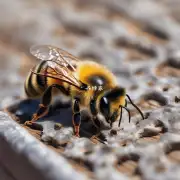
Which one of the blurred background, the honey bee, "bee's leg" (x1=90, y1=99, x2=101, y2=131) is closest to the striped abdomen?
the honey bee

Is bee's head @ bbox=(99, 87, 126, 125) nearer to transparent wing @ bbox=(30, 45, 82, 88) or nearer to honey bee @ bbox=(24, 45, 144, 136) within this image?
honey bee @ bbox=(24, 45, 144, 136)

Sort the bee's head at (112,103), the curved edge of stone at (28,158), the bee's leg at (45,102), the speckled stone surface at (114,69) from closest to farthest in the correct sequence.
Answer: the curved edge of stone at (28,158)
the speckled stone surface at (114,69)
the bee's head at (112,103)
the bee's leg at (45,102)

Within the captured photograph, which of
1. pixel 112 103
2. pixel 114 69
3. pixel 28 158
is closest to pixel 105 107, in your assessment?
pixel 112 103

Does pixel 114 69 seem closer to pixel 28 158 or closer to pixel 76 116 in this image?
pixel 76 116

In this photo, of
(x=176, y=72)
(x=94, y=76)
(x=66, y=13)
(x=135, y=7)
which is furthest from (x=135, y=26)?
(x=94, y=76)

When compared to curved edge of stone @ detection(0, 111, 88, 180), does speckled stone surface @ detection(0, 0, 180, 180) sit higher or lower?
higher

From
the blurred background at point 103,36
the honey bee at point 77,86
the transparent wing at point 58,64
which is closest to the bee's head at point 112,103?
the honey bee at point 77,86

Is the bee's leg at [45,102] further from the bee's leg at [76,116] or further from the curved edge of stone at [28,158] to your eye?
the curved edge of stone at [28,158]
